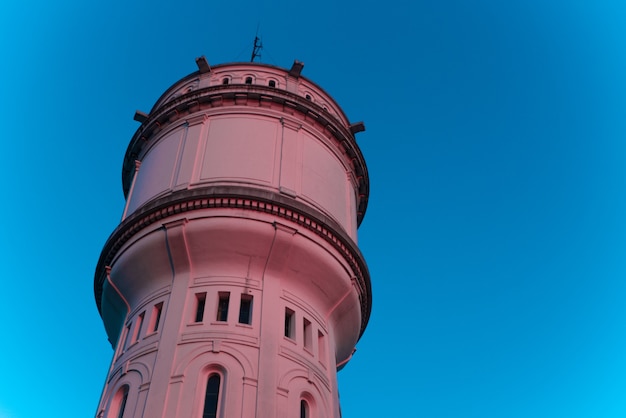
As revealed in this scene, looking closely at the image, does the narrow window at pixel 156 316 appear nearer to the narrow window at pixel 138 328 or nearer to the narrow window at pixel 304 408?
the narrow window at pixel 138 328

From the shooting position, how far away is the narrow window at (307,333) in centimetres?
1955

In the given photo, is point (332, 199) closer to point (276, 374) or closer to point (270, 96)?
point (270, 96)

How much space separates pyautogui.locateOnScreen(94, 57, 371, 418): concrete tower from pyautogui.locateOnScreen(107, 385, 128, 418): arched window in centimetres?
5

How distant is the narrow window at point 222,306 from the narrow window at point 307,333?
2584 mm

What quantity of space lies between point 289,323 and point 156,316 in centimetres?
419

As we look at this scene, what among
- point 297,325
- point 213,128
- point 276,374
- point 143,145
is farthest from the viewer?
point 143,145

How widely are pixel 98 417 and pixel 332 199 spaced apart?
10809mm

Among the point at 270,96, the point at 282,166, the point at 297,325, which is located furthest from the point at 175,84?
the point at 297,325

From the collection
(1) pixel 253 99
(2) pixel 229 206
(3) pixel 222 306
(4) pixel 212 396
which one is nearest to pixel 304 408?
(4) pixel 212 396

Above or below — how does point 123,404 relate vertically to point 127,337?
below

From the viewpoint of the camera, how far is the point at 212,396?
56.2 ft

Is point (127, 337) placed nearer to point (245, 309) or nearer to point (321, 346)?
point (245, 309)

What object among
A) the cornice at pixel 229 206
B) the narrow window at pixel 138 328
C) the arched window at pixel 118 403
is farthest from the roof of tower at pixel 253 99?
the arched window at pixel 118 403

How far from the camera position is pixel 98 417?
1838 cm
